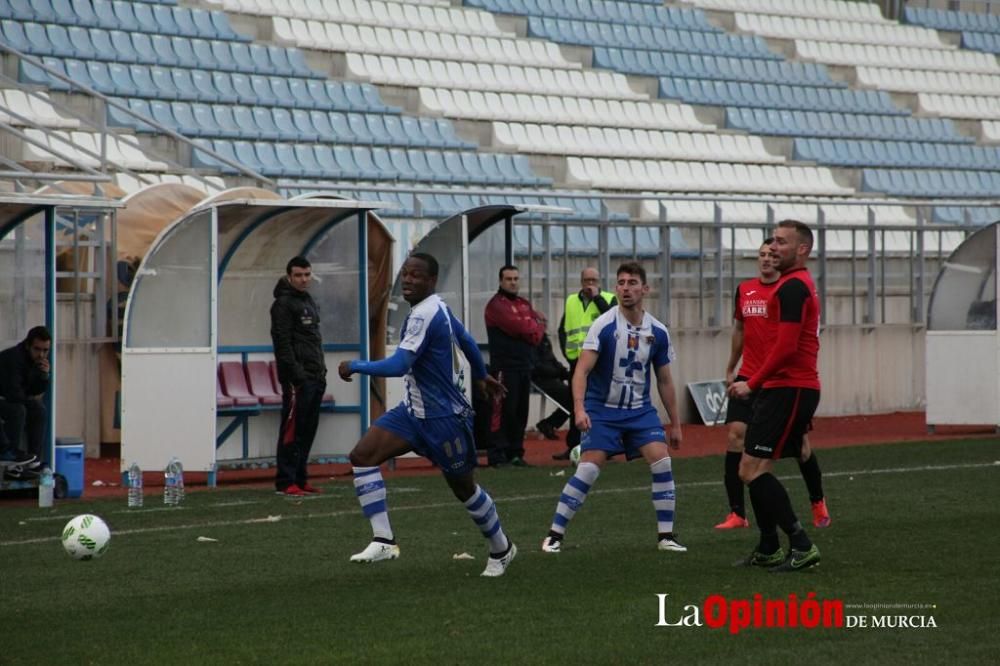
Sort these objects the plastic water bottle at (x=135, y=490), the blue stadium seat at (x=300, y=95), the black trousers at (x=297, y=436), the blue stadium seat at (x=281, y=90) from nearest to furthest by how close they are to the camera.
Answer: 1. the plastic water bottle at (x=135, y=490)
2. the black trousers at (x=297, y=436)
3. the blue stadium seat at (x=281, y=90)
4. the blue stadium seat at (x=300, y=95)

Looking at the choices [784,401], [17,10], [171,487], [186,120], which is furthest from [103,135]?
[784,401]

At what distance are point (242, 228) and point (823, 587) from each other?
28.7 feet

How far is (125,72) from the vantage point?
2259 centimetres

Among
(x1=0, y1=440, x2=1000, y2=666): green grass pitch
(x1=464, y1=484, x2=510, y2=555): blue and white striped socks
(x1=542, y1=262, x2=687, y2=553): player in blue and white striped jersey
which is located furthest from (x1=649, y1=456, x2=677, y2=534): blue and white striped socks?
(x1=464, y1=484, x2=510, y2=555): blue and white striped socks

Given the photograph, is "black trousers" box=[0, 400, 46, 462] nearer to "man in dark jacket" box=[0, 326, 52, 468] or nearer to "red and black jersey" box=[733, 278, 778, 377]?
"man in dark jacket" box=[0, 326, 52, 468]

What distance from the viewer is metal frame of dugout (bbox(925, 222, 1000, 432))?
66.6ft

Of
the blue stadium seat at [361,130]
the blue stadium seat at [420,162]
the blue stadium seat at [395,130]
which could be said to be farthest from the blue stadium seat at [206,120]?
the blue stadium seat at [420,162]

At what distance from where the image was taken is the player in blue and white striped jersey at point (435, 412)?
30.4ft

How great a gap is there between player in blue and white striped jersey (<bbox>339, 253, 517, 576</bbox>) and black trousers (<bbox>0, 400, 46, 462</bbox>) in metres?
5.21

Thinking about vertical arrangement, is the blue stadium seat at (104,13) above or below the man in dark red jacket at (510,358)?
above

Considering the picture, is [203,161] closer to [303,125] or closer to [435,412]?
[303,125]

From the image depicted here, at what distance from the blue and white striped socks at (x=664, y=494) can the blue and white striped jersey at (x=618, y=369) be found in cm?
37

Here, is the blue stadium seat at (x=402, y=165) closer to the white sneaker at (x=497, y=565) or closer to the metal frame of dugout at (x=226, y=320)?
the metal frame of dugout at (x=226, y=320)

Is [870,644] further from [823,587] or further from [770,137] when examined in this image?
[770,137]
